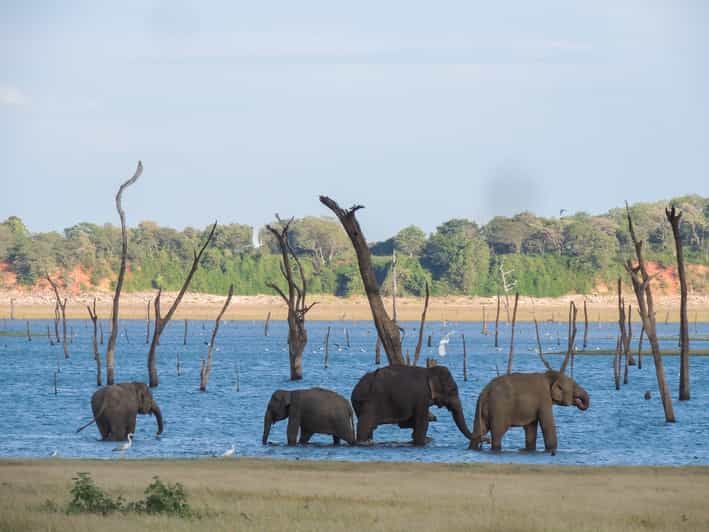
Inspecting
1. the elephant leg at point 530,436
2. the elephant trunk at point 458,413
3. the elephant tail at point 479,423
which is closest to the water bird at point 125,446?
the elephant trunk at point 458,413

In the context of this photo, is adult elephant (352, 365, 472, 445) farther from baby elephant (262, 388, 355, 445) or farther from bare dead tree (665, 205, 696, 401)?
bare dead tree (665, 205, 696, 401)

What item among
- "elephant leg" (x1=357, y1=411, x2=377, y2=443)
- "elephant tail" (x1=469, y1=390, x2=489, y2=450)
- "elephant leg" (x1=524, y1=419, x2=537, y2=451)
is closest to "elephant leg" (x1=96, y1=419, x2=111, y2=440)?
"elephant leg" (x1=357, y1=411, x2=377, y2=443)

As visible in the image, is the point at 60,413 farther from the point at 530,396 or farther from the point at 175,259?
the point at 175,259

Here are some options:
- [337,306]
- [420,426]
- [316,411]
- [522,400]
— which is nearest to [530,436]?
[522,400]

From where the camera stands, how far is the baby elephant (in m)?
31.8

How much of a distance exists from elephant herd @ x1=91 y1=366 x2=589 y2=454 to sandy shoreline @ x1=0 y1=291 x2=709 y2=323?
144 m

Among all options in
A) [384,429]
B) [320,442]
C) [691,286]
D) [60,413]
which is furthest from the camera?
[691,286]

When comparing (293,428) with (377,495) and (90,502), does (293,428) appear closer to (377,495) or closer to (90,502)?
(377,495)

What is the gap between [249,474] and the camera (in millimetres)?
24078

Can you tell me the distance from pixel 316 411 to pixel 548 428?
527 cm

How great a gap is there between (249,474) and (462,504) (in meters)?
5.26

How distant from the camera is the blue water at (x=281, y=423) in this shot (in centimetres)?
3266

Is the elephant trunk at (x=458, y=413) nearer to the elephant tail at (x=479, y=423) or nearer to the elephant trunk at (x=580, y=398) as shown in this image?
the elephant tail at (x=479, y=423)

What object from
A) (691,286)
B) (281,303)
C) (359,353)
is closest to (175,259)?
(281,303)
